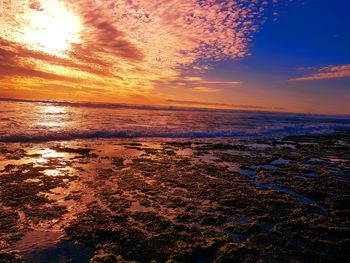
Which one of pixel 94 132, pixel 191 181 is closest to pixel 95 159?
pixel 191 181

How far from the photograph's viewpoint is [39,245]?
705cm

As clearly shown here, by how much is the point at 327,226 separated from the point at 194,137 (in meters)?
23.1

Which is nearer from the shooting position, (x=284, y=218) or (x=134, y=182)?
(x=284, y=218)

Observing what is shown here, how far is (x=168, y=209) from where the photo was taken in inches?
386

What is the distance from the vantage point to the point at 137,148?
21906 millimetres

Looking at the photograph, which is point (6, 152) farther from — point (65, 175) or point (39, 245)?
point (39, 245)

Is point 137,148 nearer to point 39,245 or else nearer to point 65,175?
point 65,175

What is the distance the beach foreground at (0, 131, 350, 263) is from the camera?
7.02 metres

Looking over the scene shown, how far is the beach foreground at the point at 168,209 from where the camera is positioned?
276 inches

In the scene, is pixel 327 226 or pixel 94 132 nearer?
pixel 327 226

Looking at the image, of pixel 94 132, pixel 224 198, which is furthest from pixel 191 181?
pixel 94 132

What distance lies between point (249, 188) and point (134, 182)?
5.23 meters

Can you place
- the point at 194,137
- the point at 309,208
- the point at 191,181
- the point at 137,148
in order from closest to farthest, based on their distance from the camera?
the point at 309,208, the point at 191,181, the point at 137,148, the point at 194,137

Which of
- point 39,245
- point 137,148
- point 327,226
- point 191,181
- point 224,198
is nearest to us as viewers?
point 39,245
